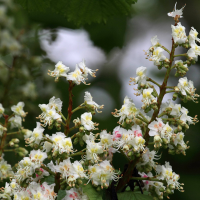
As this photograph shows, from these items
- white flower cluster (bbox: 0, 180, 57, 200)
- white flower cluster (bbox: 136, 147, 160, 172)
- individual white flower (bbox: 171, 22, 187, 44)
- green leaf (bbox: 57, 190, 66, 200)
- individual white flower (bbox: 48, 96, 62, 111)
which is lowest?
green leaf (bbox: 57, 190, 66, 200)

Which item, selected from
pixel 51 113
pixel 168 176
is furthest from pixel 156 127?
pixel 51 113

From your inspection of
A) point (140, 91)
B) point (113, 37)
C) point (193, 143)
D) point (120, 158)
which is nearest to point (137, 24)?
point (113, 37)

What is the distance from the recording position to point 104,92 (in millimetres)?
1826

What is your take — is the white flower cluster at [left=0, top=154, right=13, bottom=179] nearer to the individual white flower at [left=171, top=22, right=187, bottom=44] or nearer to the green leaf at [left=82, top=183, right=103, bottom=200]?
the green leaf at [left=82, top=183, right=103, bottom=200]

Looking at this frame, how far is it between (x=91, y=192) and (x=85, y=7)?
1.35ft

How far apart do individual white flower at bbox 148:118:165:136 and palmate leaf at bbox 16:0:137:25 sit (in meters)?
0.26

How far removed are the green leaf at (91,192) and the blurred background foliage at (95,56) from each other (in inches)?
15.5

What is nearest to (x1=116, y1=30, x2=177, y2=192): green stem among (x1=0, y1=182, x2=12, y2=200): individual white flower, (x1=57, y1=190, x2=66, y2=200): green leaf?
(x1=57, y1=190, x2=66, y2=200): green leaf

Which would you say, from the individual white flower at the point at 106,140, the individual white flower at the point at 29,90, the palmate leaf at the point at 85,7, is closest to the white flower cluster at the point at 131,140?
the individual white flower at the point at 106,140

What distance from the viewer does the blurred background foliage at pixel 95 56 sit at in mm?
1027

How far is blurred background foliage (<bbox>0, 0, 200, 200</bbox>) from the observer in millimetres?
1027

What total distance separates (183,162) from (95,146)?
140cm

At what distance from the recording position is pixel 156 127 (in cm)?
59

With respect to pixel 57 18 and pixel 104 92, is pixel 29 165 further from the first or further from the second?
pixel 104 92
